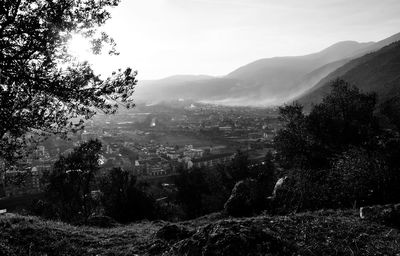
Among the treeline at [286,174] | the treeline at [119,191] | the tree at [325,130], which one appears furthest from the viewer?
the treeline at [119,191]

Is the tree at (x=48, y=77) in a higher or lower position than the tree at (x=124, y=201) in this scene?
higher

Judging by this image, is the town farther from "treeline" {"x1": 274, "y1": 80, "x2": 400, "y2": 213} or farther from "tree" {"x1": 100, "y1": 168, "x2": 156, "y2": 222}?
"treeline" {"x1": 274, "y1": 80, "x2": 400, "y2": 213}

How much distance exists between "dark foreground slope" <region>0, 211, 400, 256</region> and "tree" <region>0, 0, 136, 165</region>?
3781mm

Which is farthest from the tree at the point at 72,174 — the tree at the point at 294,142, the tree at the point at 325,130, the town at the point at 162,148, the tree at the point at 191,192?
the tree at the point at 325,130

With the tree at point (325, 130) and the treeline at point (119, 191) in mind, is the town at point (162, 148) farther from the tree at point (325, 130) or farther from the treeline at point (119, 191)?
the tree at point (325, 130)

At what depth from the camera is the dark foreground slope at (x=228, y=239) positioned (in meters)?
8.24

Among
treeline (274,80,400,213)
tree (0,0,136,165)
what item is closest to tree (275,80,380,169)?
treeline (274,80,400,213)

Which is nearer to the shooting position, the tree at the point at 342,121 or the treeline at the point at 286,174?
the treeline at the point at 286,174

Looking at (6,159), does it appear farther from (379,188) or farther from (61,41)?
(379,188)

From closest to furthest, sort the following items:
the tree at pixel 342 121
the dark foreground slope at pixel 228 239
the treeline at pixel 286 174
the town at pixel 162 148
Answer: the dark foreground slope at pixel 228 239
the treeline at pixel 286 174
the tree at pixel 342 121
the town at pixel 162 148

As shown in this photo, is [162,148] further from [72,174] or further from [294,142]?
[294,142]

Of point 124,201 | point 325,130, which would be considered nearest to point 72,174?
point 124,201

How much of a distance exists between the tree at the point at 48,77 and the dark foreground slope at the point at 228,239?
149 inches

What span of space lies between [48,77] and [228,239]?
7.94m
